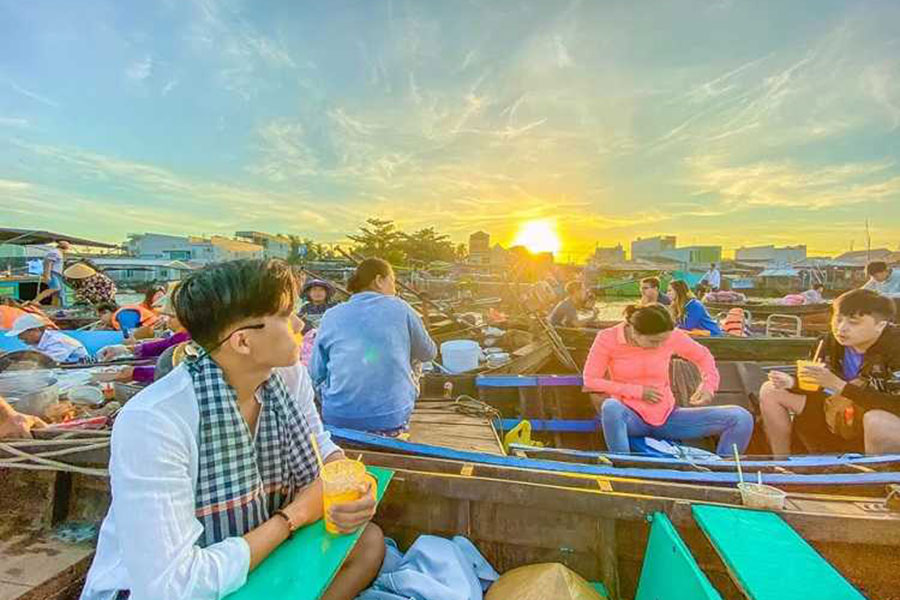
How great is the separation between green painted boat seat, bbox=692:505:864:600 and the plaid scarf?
5.03 feet

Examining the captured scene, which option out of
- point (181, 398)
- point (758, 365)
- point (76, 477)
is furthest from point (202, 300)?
point (758, 365)

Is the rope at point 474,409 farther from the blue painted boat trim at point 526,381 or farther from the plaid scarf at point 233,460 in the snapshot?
the plaid scarf at point 233,460

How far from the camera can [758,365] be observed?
5402 mm

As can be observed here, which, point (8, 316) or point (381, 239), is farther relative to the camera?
point (381, 239)

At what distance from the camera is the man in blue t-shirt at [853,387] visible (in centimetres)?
289

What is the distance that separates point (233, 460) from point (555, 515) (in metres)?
1.39

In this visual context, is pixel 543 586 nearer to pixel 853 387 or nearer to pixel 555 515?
pixel 555 515

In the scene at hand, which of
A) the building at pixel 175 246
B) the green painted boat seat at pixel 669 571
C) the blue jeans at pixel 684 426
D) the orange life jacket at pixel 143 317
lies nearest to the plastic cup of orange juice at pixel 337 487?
the green painted boat seat at pixel 669 571

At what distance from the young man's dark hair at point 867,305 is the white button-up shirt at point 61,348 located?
7192 millimetres

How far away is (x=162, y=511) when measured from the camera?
1152 millimetres

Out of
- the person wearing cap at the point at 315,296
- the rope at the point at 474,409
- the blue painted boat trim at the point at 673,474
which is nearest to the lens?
the blue painted boat trim at the point at 673,474

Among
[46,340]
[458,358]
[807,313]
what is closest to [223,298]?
[458,358]

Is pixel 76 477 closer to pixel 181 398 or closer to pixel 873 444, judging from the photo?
pixel 181 398

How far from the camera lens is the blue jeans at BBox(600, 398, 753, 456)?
3504mm
